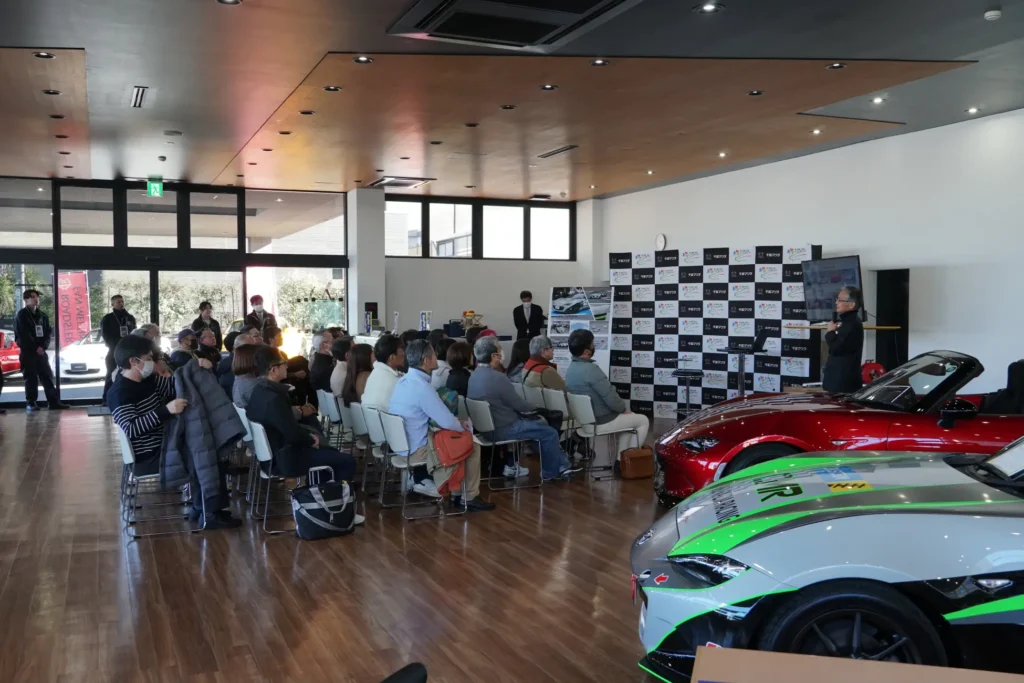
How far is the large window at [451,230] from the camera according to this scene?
53.2 feet

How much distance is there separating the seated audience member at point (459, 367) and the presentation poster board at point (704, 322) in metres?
4.09

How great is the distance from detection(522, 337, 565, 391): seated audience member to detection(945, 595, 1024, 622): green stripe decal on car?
531cm

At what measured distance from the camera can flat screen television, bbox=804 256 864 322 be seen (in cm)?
1025

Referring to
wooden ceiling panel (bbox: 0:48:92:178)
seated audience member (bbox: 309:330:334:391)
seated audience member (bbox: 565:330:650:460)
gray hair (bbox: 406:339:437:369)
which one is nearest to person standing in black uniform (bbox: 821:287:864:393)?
seated audience member (bbox: 565:330:650:460)

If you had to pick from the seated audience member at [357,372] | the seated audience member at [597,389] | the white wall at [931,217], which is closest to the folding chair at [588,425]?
the seated audience member at [597,389]

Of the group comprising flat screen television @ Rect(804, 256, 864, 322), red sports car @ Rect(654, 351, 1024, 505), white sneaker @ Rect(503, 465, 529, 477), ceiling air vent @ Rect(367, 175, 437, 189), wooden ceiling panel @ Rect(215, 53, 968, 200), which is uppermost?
ceiling air vent @ Rect(367, 175, 437, 189)

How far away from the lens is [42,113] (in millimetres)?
8672

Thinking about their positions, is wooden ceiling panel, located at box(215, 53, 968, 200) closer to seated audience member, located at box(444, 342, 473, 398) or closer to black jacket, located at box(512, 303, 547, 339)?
seated audience member, located at box(444, 342, 473, 398)

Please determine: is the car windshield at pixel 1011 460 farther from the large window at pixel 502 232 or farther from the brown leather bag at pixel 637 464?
the large window at pixel 502 232

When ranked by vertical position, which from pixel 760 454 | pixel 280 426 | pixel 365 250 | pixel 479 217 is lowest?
pixel 760 454

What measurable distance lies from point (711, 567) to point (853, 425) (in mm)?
2579

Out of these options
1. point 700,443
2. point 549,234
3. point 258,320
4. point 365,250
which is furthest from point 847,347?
point 549,234

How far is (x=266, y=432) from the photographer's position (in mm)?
5863

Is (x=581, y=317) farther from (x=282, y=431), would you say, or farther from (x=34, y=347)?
(x=34, y=347)
